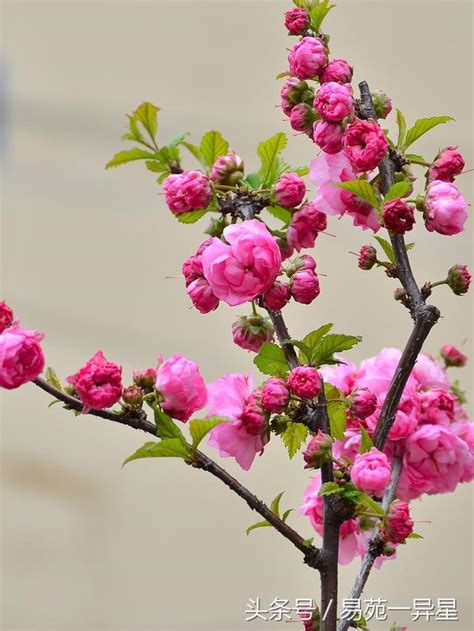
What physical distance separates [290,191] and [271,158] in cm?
6

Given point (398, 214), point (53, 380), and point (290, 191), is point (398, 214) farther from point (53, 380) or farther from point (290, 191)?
point (53, 380)

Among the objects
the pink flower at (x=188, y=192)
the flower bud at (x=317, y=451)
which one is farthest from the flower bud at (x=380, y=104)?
Result: the flower bud at (x=317, y=451)

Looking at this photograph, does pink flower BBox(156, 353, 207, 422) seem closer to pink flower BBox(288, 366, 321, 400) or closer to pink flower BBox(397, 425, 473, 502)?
pink flower BBox(288, 366, 321, 400)

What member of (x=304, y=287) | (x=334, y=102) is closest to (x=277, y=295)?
(x=304, y=287)

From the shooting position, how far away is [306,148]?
2332 mm

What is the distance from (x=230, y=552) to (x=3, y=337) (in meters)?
1.71

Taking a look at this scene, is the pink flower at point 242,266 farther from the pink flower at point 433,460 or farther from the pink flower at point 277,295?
the pink flower at point 433,460

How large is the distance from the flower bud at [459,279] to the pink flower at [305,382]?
0.11 metres

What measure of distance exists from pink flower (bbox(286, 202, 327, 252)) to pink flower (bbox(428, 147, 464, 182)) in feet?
0.25

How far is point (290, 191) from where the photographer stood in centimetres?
60

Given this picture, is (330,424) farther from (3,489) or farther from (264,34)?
(264,34)

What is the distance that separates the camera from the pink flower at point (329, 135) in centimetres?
55

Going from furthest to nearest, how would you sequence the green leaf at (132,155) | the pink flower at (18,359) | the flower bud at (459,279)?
1. the green leaf at (132,155)
2. the flower bud at (459,279)
3. the pink flower at (18,359)

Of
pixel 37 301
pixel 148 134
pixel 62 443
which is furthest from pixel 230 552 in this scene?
pixel 148 134
